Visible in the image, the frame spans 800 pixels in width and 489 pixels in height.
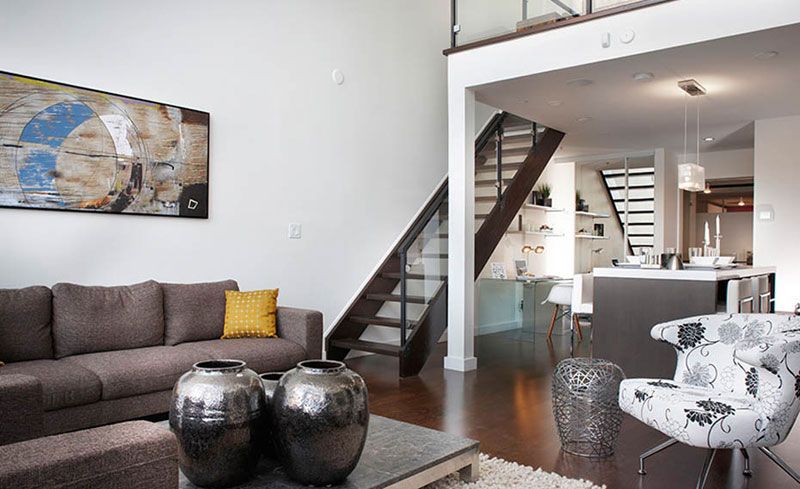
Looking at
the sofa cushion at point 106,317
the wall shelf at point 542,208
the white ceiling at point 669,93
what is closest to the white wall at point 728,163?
the white ceiling at point 669,93

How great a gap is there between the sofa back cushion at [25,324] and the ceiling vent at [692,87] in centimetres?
523

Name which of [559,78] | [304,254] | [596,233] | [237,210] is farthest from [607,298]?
[596,233]

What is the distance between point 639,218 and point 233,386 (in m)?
9.03

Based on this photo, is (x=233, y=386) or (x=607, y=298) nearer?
(x=233, y=386)

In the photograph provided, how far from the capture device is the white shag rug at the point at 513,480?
2715mm

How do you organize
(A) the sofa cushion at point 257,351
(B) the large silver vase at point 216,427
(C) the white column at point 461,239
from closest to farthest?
1. (B) the large silver vase at point 216,427
2. (A) the sofa cushion at point 257,351
3. (C) the white column at point 461,239

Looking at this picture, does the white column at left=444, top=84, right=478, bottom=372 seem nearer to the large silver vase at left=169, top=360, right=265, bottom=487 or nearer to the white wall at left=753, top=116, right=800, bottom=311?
the large silver vase at left=169, top=360, right=265, bottom=487

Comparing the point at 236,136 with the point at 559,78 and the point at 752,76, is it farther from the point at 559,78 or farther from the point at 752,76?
the point at 752,76

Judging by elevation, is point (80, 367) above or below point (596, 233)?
below

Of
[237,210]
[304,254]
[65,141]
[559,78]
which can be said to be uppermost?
[559,78]

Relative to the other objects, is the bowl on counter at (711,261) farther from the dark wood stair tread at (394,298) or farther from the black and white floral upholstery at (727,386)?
the dark wood stair tread at (394,298)

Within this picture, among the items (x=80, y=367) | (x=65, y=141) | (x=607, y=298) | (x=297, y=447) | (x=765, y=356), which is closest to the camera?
(x=297, y=447)

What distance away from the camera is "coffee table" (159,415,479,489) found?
2176 mm

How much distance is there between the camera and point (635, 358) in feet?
15.1
